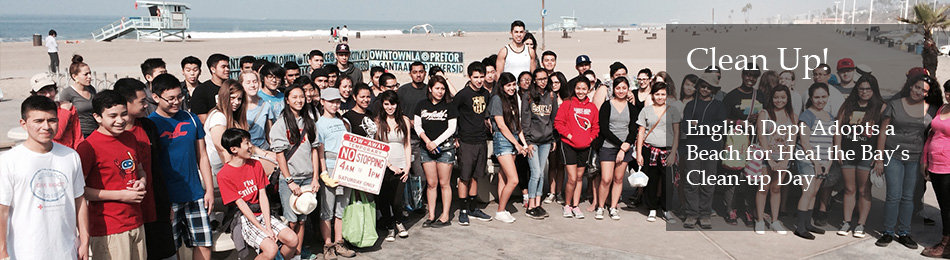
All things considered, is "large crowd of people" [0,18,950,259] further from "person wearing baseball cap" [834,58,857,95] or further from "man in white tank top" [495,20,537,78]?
"man in white tank top" [495,20,537,78]

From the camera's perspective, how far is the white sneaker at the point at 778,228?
23.2 ft

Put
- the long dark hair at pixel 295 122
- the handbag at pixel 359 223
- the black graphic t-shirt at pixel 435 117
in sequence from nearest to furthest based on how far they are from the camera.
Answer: the long dark hair at pixel 295 122
the handbag at pixel 359 223
the black graphic t-shirt at pixel 435 117

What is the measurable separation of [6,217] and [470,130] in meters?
4.28

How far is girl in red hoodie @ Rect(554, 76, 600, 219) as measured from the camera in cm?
745

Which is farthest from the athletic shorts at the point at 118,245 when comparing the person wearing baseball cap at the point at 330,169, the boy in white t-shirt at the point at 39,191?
the person wearing baseball cap at the point at 330,169

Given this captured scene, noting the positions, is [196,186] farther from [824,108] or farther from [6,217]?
[824,108]

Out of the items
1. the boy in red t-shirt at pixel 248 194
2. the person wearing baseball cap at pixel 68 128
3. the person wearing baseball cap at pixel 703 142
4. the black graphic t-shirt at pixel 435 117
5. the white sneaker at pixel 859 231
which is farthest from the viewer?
the person wearing baseball cap at pixel 703 142

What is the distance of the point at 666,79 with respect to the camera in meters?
7.95

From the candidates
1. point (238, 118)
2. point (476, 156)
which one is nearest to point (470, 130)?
point (476, 156)

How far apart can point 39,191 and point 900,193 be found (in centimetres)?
711

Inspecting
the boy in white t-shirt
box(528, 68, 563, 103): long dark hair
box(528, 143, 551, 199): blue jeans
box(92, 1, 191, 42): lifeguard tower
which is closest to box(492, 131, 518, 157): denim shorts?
box(528, 143, 551, 199): blue jeans

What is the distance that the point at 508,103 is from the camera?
24.2ft

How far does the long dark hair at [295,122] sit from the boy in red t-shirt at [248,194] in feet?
2.20

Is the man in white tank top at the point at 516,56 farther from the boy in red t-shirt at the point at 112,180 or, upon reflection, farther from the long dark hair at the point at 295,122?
the boy in red t-shirt at the point at 112,180
